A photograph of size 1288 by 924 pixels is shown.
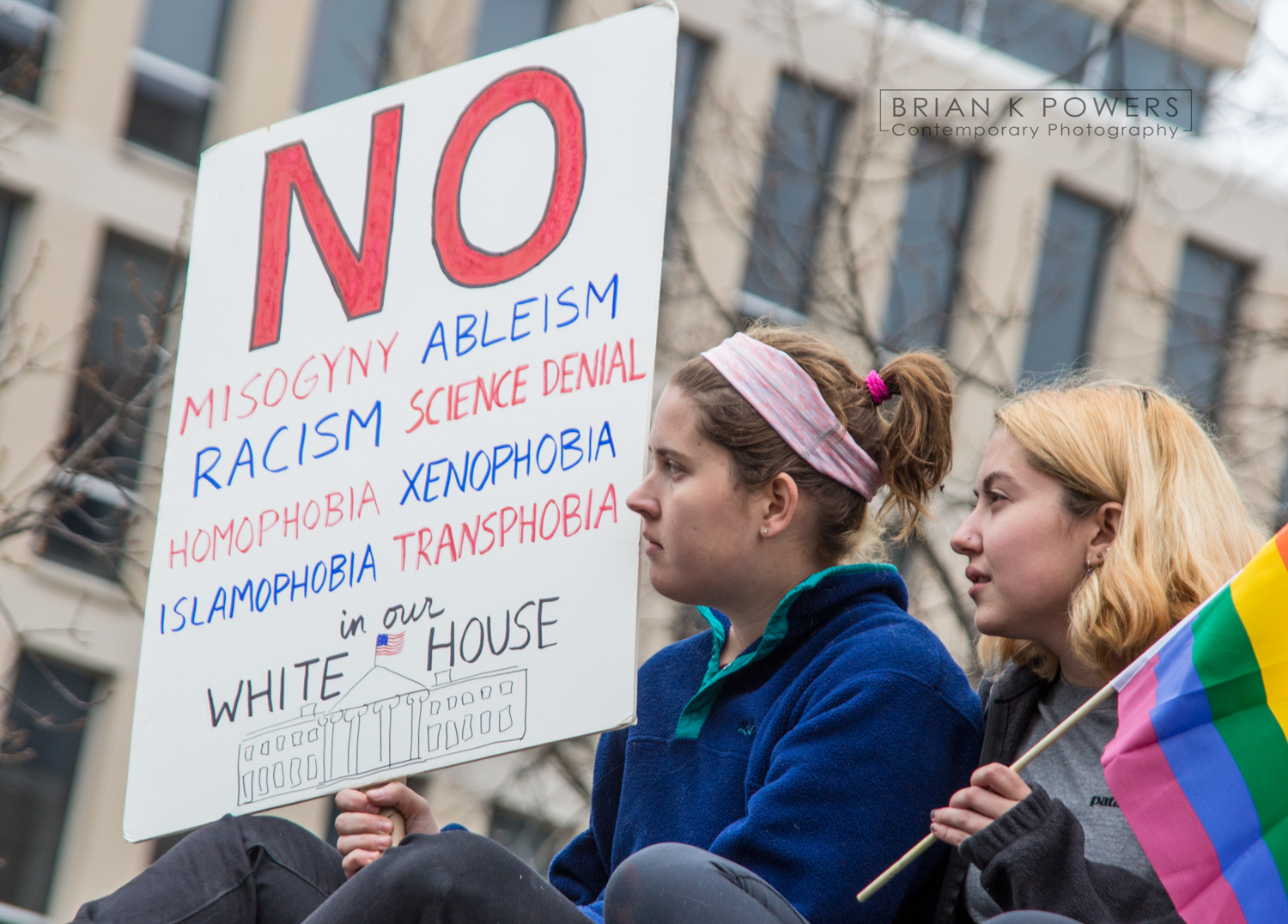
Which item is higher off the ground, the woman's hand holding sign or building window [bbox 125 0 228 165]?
building window [bbox 125 0 228 165]

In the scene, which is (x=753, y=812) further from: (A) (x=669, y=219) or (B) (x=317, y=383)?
(A) (x=669, y=219)

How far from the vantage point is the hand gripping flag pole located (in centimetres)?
229

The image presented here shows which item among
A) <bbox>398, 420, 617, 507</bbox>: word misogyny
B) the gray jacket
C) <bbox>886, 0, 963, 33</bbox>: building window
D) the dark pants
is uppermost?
<bbox>886, 0, 963, 33</bbox>: building window

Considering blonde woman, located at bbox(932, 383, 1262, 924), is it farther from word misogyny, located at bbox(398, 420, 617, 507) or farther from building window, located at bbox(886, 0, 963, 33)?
building window, located at bbox(886, 0, 963, 33)

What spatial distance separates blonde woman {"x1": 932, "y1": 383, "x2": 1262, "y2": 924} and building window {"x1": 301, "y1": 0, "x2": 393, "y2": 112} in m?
10.6

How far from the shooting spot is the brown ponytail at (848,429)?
9.52 ft

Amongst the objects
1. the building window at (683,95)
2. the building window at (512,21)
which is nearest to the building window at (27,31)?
the building window at (512,21)

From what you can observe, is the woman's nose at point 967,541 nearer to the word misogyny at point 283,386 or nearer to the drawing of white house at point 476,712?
the drawing of white house at point 476,712

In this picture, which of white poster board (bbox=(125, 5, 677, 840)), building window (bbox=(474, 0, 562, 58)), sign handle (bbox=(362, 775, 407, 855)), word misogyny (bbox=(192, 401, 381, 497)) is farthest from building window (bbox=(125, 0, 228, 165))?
sign handle (bbox=(362, 775, 407, 855))

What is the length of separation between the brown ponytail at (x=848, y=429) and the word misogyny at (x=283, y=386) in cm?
58

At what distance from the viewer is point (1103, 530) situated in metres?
2.75

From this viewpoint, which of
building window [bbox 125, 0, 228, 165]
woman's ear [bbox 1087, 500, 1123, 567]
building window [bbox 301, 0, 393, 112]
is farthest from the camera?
building window [bbox 301, 0, 393, 112]

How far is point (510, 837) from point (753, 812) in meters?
8.96

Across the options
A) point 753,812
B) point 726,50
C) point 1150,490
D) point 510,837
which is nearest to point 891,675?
point 753,812
